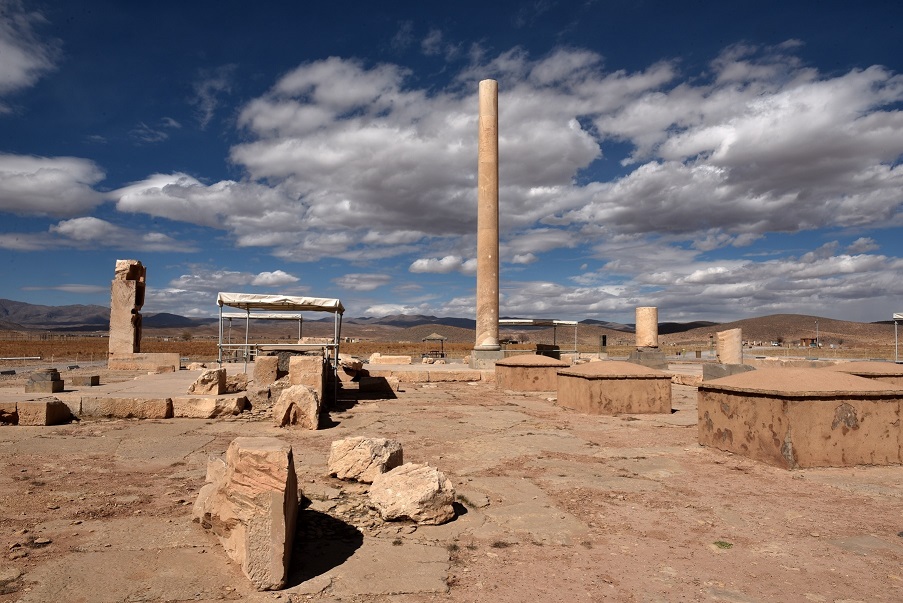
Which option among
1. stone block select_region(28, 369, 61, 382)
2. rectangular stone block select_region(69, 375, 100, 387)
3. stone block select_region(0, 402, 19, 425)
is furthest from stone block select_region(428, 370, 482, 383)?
stone block select_region(0, 402, 19, 425)

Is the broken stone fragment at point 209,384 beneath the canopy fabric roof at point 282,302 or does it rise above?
beneath

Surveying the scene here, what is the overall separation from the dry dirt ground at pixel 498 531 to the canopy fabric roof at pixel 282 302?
17.0 feet

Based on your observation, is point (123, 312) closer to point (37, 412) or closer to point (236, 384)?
point (236, 384)

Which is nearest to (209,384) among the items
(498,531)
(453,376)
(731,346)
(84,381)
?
(84,381)

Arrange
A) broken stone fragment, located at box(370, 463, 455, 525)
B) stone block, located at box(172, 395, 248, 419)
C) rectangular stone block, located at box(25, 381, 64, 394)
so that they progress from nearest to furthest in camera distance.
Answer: broken stone fragment, located at box(370, 463, 455, 525), stone block, located at box(172, 395, 248, 419), rectangular stone block, located at box(25, 381, 64, 394)

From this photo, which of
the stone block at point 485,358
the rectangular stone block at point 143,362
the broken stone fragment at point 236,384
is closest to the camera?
the broken stone fragment at point 236,384

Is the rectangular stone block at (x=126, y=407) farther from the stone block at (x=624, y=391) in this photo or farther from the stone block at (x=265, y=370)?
the stone block at (x=624, y=391)

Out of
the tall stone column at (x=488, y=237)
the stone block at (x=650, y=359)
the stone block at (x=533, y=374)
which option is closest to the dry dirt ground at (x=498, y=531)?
the stone block at (x=533, y=374)

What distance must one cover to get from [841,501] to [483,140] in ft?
57.8

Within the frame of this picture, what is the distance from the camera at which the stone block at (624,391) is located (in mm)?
10773

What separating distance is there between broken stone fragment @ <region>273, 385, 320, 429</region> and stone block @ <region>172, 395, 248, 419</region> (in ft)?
4.60

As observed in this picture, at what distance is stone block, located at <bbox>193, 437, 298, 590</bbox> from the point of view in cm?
332

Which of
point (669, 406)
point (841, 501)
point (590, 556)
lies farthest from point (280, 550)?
point (669, 406)

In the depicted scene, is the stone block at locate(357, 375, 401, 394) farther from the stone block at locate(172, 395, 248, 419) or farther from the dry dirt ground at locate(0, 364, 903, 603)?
the dry dirt ground at locate(0, 364, 903, 603)
